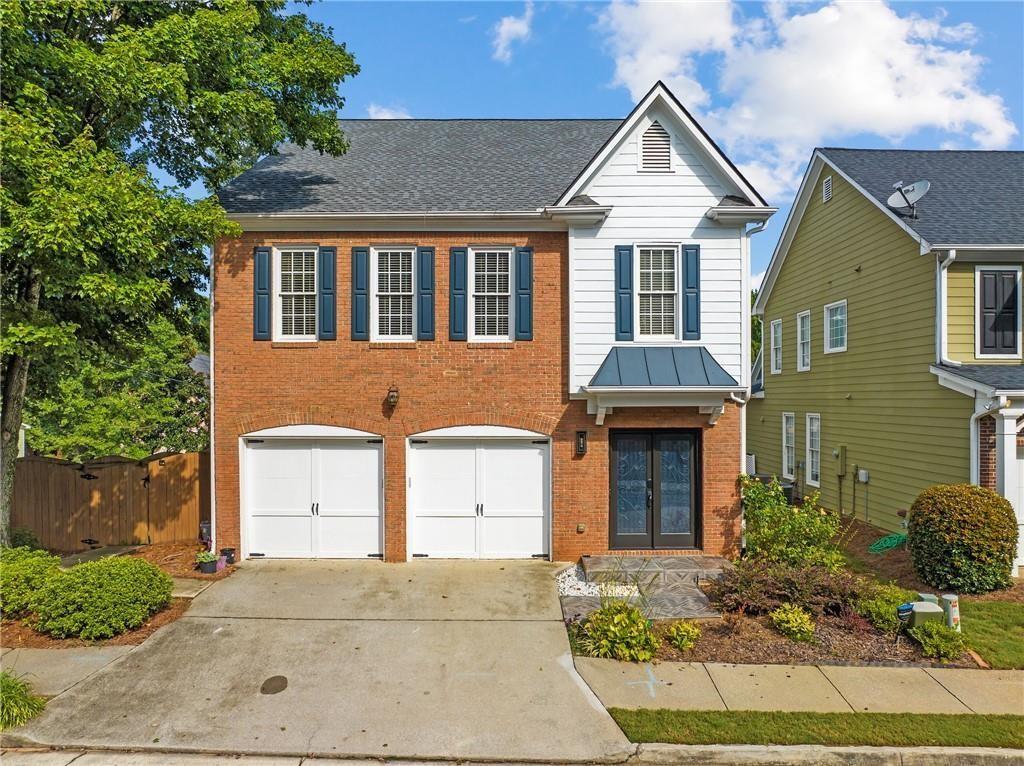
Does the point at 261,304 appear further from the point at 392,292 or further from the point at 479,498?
the point at 479,498

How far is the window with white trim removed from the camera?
1038 centimetres

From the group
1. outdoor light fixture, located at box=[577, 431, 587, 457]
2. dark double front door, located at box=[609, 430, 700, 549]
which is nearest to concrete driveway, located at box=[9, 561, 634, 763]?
dark double front door, located at box=[609, 430, 700, 549]

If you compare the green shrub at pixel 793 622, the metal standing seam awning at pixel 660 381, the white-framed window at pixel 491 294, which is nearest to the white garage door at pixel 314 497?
the white-framed window at pixel 491 294

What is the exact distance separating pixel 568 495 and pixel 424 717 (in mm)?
5227

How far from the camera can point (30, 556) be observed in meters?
8.30

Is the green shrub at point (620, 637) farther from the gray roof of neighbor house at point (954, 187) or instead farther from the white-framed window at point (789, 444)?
the white-framed window at point (789, 444)

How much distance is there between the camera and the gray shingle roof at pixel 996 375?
9984 millimetres

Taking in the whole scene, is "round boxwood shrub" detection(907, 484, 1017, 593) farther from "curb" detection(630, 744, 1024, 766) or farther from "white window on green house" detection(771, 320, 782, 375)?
"white window on green house" detection(771, 320, 782, 375)

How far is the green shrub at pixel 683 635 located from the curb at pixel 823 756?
5.98 ft

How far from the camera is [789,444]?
58.9 feet

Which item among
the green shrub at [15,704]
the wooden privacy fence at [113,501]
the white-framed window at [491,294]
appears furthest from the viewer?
the wooden privacy fence at [113,501]

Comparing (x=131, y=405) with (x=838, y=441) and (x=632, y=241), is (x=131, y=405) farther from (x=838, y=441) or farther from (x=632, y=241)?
(x=838, y=441)

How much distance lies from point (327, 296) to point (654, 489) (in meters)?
7.36

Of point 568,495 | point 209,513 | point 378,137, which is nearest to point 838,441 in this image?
point 568,495
